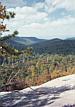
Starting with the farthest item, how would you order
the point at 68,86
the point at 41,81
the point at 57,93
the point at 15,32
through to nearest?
1. the point at 41,81
2. the point at 15,32
3. the point at 68,86
4. the point at 57,93

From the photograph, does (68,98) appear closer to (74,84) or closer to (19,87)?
(74,84)

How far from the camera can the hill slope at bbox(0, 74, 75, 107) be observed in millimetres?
12555

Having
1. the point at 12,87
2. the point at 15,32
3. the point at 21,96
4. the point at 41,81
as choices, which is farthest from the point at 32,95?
the point at 41,81

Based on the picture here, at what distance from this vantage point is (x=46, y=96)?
547 inches

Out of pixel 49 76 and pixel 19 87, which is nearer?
pixel 19 87

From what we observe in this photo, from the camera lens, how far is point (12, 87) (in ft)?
64.1

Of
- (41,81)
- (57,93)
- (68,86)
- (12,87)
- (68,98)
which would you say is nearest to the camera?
(68,98)

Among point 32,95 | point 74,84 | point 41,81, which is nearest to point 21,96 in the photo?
point 32,95

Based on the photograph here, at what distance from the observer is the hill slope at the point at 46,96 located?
1255 centimetres

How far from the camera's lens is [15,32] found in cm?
1647

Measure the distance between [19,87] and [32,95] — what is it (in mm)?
5178

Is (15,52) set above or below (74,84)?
above

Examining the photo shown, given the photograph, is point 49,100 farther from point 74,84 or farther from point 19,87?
point 19,87

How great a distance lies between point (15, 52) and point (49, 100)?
3654 mm
